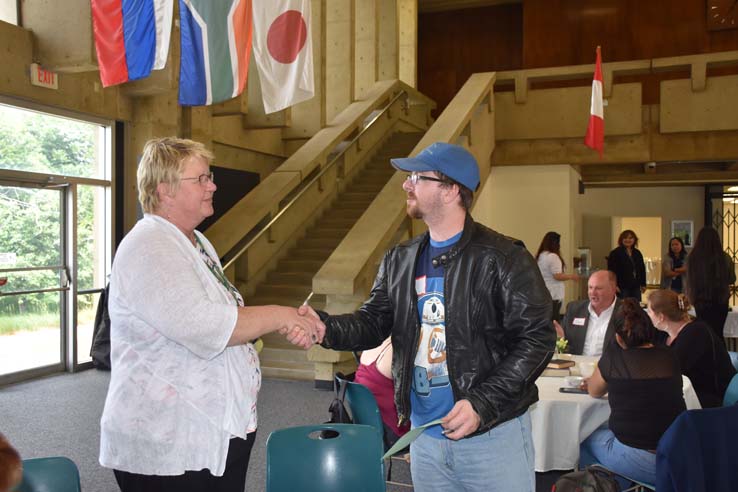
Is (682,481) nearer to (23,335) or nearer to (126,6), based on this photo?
(126,6)

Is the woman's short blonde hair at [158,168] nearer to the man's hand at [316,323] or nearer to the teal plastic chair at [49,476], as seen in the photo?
the man's hand at [316,323]

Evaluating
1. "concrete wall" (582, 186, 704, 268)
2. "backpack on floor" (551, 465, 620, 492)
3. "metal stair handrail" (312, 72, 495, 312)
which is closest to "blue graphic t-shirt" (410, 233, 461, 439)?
"backpack on floor" (551, 465, 620, 492)

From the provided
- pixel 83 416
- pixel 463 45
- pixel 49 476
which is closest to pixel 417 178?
pixel 49 476

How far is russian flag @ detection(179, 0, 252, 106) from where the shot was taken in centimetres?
568

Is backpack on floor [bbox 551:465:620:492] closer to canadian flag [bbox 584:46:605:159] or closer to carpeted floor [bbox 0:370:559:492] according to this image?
carpeted floor [bbox 0:370:559:492]

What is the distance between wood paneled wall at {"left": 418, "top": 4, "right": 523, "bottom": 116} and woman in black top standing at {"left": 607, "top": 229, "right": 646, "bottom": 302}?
651cm

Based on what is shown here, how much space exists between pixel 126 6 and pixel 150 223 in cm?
425

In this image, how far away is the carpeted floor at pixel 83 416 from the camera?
14.5 feet

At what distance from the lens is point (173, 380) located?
1.88 meters

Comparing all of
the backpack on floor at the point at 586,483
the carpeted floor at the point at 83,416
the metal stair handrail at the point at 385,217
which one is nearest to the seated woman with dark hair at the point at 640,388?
the backpack on floor at the point at 586,483

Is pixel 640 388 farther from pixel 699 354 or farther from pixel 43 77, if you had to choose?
pixel 43 77

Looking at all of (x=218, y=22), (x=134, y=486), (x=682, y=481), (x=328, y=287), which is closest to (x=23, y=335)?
(x=328, y=287)

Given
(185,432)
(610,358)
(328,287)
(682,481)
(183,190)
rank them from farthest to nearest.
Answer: (328,287), (610,358), (682,481), (183,190), (185,432)

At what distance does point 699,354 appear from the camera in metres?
4.02
